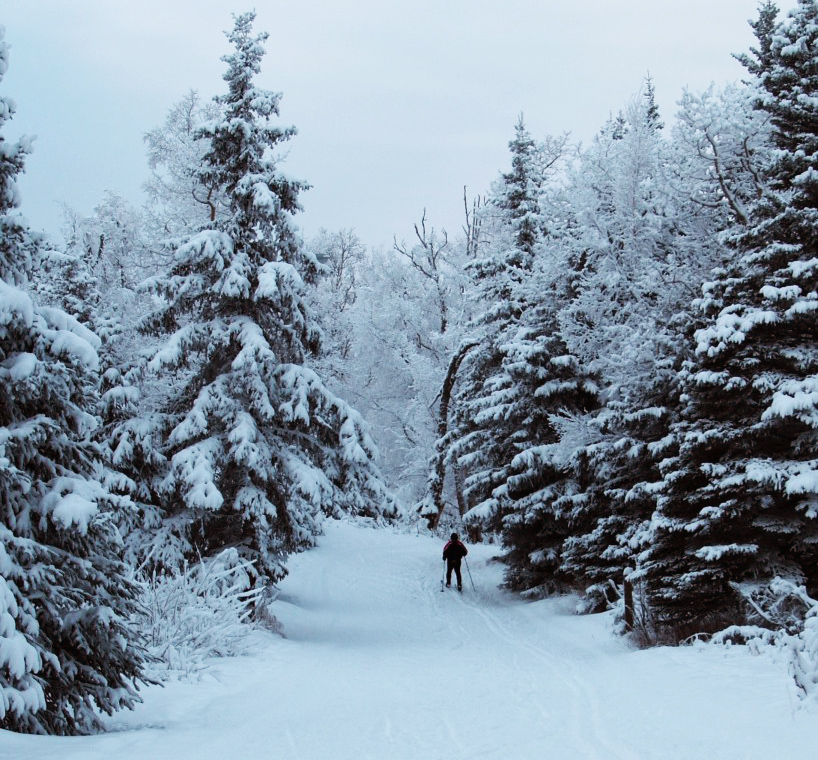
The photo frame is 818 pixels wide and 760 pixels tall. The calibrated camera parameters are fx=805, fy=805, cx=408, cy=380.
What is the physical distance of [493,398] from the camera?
21891 millimetres

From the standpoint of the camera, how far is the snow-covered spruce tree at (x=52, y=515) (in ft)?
20.3

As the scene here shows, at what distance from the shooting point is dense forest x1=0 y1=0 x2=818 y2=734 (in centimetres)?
670

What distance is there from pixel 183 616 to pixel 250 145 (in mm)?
9905

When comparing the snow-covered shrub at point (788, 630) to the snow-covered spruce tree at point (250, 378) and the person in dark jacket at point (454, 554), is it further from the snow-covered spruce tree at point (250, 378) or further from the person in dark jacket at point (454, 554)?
the person in dark jacket at point (454, 554)

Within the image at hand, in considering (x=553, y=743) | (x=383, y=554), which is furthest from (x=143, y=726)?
(x=383, y=554)

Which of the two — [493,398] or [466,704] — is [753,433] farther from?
[493,398]

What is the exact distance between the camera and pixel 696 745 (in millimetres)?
6219

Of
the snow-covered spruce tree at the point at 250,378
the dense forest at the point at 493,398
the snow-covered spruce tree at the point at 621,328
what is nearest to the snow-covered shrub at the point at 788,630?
the dense forest at the point at 493,398

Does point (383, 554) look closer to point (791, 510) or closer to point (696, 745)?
point (791, 510)

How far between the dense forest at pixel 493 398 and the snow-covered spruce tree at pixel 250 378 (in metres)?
0.06

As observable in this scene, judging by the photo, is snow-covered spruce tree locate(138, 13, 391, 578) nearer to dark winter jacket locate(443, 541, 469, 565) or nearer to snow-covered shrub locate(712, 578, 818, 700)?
dark winter jacket locate(443, 541, 469, 565)

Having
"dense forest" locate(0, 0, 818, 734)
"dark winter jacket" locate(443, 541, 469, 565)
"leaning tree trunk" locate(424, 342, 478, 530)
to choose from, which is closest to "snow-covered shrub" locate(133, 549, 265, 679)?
"dense forest" locate(0, 0, 818, 734)

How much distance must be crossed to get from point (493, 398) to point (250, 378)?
823cm

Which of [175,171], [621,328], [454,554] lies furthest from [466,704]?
[175,171]
